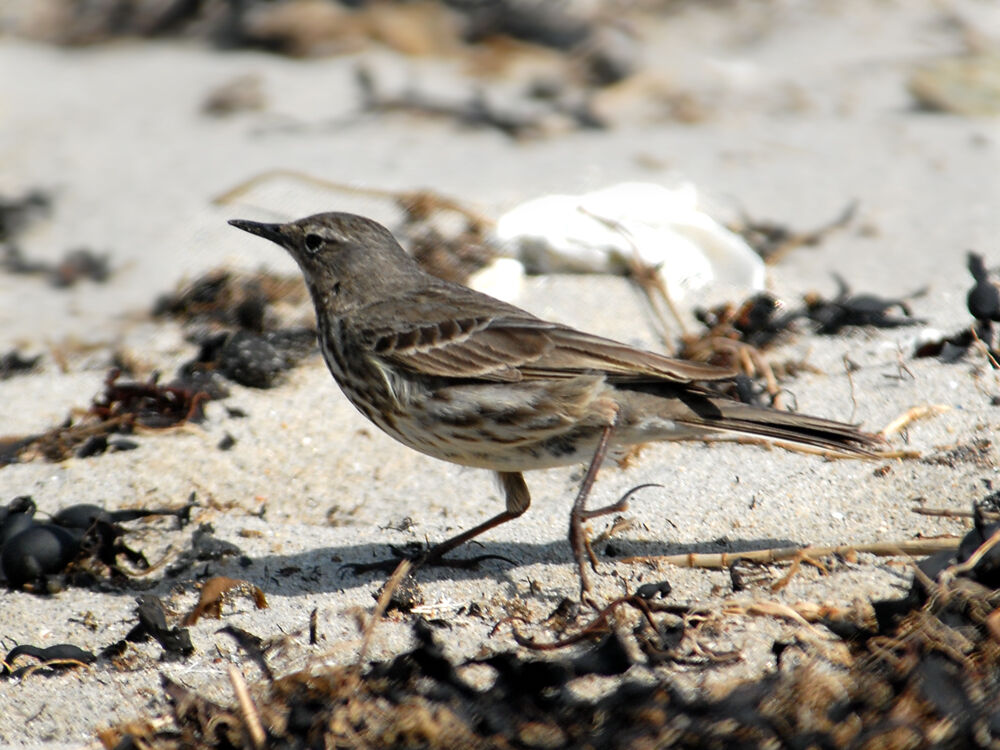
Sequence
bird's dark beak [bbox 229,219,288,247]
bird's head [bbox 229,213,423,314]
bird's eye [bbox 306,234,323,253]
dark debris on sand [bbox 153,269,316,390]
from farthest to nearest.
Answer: dark debris on sand [bbox 153,269,316,390] < bird's dark beak [bbox 229,219,288,247] < bird's eye [bbox 306,234,323,253] < bird's head [bbox 229,213,423,314]

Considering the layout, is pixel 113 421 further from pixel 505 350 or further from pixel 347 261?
pixel 505 350

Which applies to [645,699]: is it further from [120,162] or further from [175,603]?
[120,162]

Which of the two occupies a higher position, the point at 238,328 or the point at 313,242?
the point at 313,242

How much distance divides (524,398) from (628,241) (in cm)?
242

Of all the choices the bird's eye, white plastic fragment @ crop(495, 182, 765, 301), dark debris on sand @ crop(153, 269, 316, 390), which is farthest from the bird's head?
white plastic fragment @ crop(495, 182, 765, 301)

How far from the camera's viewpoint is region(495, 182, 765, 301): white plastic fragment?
6809mm

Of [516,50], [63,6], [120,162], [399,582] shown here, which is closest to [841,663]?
[399,582]

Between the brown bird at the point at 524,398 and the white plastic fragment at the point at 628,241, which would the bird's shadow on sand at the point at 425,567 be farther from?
the white plastic fragment at the point at 628,241

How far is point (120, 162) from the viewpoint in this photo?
8820 millimetres

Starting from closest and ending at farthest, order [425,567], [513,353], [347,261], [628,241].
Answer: [425,567] < [513,353] < [347,261] < [628,241]

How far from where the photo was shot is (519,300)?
6.67 metres

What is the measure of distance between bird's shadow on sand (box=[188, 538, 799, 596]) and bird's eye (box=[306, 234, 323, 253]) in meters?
1.45

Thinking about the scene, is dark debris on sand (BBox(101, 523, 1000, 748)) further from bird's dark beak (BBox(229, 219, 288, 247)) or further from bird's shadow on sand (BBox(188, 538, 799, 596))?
bird's dark beak (BBox(229, 219, 288, 247))

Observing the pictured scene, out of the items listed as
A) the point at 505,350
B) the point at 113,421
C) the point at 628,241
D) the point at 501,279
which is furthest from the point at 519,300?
the point at 113,421
